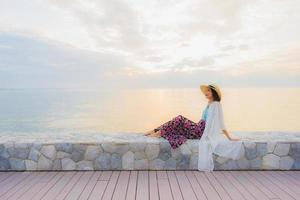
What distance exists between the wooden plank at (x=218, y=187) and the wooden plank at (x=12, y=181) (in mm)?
2267

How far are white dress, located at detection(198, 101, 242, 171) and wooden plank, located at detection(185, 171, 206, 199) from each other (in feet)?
0.72

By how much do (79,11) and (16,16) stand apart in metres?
7.46

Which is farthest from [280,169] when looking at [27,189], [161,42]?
[161,42]

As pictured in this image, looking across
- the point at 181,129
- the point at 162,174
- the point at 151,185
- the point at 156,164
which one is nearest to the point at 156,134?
Answer: the point at 181,129

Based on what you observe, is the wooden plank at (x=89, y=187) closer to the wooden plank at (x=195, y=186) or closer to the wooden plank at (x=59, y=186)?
the wooden plank at (x=59, y=186)

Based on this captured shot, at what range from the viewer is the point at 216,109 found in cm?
512

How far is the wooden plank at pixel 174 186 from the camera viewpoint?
154 inches

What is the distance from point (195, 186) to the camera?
425 cm

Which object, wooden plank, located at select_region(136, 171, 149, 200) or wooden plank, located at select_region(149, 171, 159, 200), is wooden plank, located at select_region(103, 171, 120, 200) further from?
wooden plank, located at select_region(149, 171, 159, 200)

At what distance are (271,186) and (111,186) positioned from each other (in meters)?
1.80

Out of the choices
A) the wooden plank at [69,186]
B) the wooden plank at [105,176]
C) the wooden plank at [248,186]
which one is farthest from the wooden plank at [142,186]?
the wooden plank at [248,186]

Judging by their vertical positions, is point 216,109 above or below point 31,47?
below

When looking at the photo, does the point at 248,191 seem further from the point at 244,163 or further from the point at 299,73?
the point at 299,73

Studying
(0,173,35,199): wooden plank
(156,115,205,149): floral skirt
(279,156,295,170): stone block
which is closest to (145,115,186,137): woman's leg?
(156,115,205,149): floral skirt
